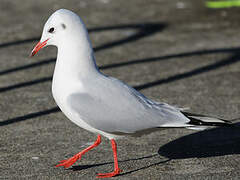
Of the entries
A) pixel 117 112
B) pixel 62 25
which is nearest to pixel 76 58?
pixel 62 25

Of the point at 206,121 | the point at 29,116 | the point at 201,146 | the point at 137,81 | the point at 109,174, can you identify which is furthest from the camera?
the point at 137,81

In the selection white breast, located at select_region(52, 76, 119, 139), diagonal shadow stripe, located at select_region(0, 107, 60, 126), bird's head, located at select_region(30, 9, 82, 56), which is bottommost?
diagonal shadow stripe, located at select_region(0, 107, 60, 126)

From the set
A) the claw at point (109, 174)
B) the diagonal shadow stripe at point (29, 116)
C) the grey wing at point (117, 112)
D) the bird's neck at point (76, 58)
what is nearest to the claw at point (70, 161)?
the claw at point (109, 174)

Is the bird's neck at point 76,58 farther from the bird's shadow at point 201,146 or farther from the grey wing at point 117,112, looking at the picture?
the bird's shadow at point 201,146

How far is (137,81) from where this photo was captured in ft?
24.6

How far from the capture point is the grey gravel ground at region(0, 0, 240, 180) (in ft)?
16.4

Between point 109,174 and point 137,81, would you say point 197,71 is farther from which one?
point 109,174

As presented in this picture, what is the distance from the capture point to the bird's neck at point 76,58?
15.5 feet

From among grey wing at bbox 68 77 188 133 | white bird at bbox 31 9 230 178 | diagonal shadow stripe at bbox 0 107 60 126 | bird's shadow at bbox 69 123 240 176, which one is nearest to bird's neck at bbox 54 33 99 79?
white bird at bbox 31 9 230 178

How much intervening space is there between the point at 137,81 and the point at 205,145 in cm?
226

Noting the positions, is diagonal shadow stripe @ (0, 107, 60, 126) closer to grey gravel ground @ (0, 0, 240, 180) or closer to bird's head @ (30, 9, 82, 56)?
grey gravel ground @ (0, 0, 240, 180)

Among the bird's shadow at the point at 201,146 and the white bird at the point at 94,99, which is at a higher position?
the white bird at the point at 94,99

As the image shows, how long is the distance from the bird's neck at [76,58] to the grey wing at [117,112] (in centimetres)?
23

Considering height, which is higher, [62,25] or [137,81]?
[62,25]
